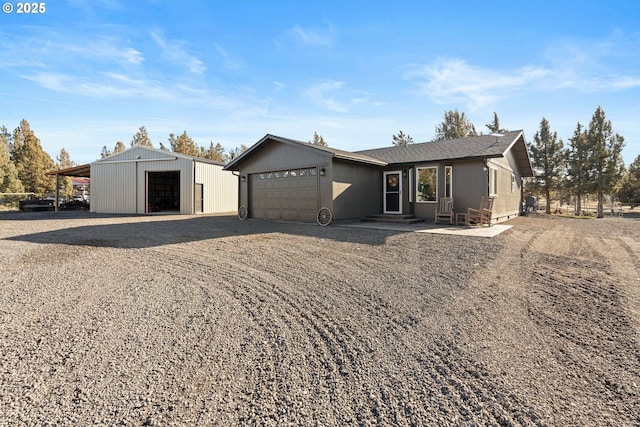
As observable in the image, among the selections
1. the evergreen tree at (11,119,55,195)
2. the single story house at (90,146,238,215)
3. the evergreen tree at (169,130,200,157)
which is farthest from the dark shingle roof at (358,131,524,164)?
the evergreen tree at (11,119,55,195)

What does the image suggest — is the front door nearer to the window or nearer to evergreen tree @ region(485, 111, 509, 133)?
the window

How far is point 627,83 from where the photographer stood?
1157 centimetres

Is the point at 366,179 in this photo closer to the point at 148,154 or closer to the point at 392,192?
the point at 392,192

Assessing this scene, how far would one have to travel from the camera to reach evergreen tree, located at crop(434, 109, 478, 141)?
34500mm

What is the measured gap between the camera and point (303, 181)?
11.7 meters

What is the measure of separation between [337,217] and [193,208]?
1103 centimetres

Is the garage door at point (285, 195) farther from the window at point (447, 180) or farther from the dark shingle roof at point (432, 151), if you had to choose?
the window at point (447, 180)

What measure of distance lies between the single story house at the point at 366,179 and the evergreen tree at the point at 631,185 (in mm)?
26121

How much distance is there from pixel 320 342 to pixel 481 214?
9.19 metres

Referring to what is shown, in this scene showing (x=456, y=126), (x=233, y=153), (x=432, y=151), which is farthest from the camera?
(x=233, y=153)

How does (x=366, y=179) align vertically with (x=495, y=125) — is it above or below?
below

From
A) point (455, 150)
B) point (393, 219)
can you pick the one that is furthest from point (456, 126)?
point (393, 219)

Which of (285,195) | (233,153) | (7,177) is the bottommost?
(285,195)

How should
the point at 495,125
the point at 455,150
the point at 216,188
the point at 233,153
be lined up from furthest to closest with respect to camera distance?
the point at 233,153
the point at 495,125
the point at 216,188
the point at 455,150
